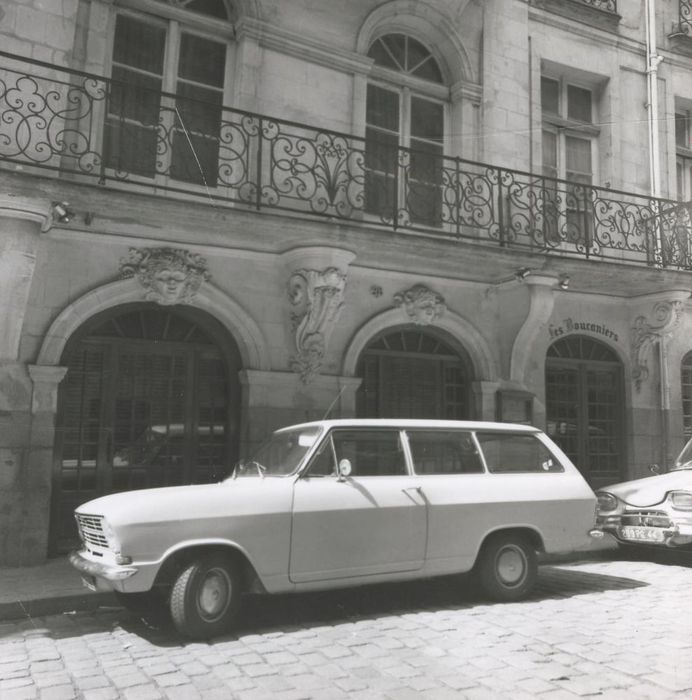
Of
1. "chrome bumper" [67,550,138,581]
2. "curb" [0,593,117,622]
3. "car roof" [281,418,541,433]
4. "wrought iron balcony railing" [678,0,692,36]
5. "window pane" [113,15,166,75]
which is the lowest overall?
"curb" [0,593,117,622]

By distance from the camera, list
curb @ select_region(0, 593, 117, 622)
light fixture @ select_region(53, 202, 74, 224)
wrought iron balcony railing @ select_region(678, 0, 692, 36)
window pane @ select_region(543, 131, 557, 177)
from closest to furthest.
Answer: curb @ select_region(0, 593, 117, 622)
light fixture @ select_region(53, 202, 74, 224)
window pane @ select_region(543, 131, 557, 177)
wrought iron balcony railing @ select_region(678, 0, 692, 36)

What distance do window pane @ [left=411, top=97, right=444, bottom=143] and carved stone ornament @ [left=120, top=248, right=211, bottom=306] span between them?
4.63m

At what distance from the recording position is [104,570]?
4.90 metres

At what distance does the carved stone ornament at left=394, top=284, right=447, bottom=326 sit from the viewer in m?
10.3

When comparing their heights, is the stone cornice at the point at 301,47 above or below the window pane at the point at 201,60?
above

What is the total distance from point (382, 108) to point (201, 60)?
9.59ft

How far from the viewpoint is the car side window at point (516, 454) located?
6465 mm

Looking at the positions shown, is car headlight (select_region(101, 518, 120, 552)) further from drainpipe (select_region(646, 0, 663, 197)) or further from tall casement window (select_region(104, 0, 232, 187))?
drainpipe (select_region(646, 0, 663, 197))

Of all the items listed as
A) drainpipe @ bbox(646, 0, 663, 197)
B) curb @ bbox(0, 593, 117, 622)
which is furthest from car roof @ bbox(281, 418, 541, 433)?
drainpipe @ bbox(646, 0, 663, 197)

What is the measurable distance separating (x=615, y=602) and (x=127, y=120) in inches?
311

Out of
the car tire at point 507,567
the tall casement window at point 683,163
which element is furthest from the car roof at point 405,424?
the tall casement window at point 683,163

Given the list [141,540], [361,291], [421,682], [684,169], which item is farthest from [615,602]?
[684,169]

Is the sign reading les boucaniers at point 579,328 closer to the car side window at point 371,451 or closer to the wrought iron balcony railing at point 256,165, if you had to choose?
the wrought iron balcony railing at point 256,165

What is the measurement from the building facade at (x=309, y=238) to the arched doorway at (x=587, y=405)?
4cm
